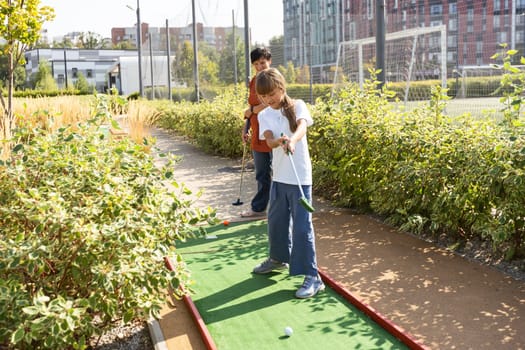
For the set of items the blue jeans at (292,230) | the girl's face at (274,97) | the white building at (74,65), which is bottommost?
the blue jeans at (292,230)

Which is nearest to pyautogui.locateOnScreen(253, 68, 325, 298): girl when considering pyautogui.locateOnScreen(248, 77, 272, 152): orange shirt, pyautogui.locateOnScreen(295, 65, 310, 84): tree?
pyautogui.locateOnScreen(248, 77, 272, 152): orange shirt

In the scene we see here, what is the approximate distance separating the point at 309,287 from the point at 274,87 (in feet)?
4.66

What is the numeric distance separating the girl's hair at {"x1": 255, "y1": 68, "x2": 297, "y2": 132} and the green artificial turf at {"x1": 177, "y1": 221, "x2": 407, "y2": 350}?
3.95 feet

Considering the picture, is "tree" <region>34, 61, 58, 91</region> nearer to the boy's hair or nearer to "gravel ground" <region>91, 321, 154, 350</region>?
the boy's hair

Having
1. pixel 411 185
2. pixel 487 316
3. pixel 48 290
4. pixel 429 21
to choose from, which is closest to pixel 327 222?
pixel 411 185

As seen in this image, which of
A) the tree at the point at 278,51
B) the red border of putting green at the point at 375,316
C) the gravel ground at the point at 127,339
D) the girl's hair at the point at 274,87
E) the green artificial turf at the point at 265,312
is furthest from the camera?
the tree at the point at 278,51

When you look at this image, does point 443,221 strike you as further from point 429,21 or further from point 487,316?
point 429,21

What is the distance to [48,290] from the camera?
3.26 m

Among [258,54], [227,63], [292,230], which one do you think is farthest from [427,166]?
[227,63]

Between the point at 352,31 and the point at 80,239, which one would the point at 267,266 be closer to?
the point at 80,239

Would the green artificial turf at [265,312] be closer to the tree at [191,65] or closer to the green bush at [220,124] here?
the green bush at [220,124]

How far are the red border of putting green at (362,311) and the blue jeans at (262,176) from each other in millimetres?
2121

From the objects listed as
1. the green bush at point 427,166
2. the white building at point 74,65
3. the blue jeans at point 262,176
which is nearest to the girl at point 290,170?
→ the green bush at point 427,166

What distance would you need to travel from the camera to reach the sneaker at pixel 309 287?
409 cm
